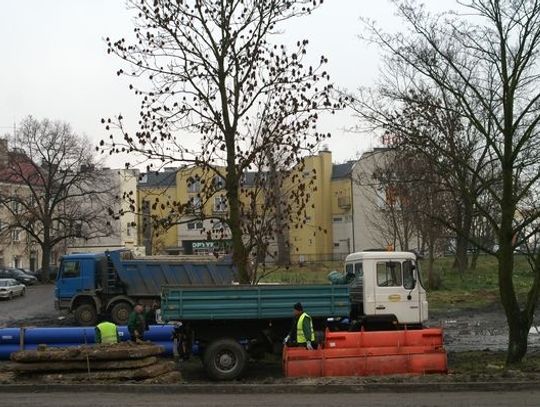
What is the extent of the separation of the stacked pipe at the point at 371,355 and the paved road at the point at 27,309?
57.5 feet

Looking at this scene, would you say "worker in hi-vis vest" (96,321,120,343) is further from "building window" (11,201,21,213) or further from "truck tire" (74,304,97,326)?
"building window" (11,201,21,213)

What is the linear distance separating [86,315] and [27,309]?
1056 centimetres

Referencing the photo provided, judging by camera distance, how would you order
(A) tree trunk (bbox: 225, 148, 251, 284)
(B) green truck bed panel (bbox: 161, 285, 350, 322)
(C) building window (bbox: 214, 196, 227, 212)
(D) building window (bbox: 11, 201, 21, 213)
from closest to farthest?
(B) green truck bed panel (bbox: 161, 285, 350, 322), (A) tree trunk (bbox: 225, 148, 251, 284), (C) building window (bbox: 214, 196, 227, 212), (D) building window (bbox: 11, 201, 21, 213)

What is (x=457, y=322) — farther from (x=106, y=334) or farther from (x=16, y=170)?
(x=16, y=170)

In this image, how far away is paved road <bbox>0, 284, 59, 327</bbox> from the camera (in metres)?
31.7

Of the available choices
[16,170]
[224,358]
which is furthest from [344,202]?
[224,358]

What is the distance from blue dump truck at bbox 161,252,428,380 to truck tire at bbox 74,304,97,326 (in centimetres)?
1287

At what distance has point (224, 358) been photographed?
15406 millimetres

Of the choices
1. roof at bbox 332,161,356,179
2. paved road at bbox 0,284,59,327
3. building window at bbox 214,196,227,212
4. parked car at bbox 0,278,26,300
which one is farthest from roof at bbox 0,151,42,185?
building window at bbox 214,196,227,212

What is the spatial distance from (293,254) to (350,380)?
66.5m

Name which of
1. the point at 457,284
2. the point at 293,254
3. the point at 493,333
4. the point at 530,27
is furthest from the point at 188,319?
the point at 293,254
